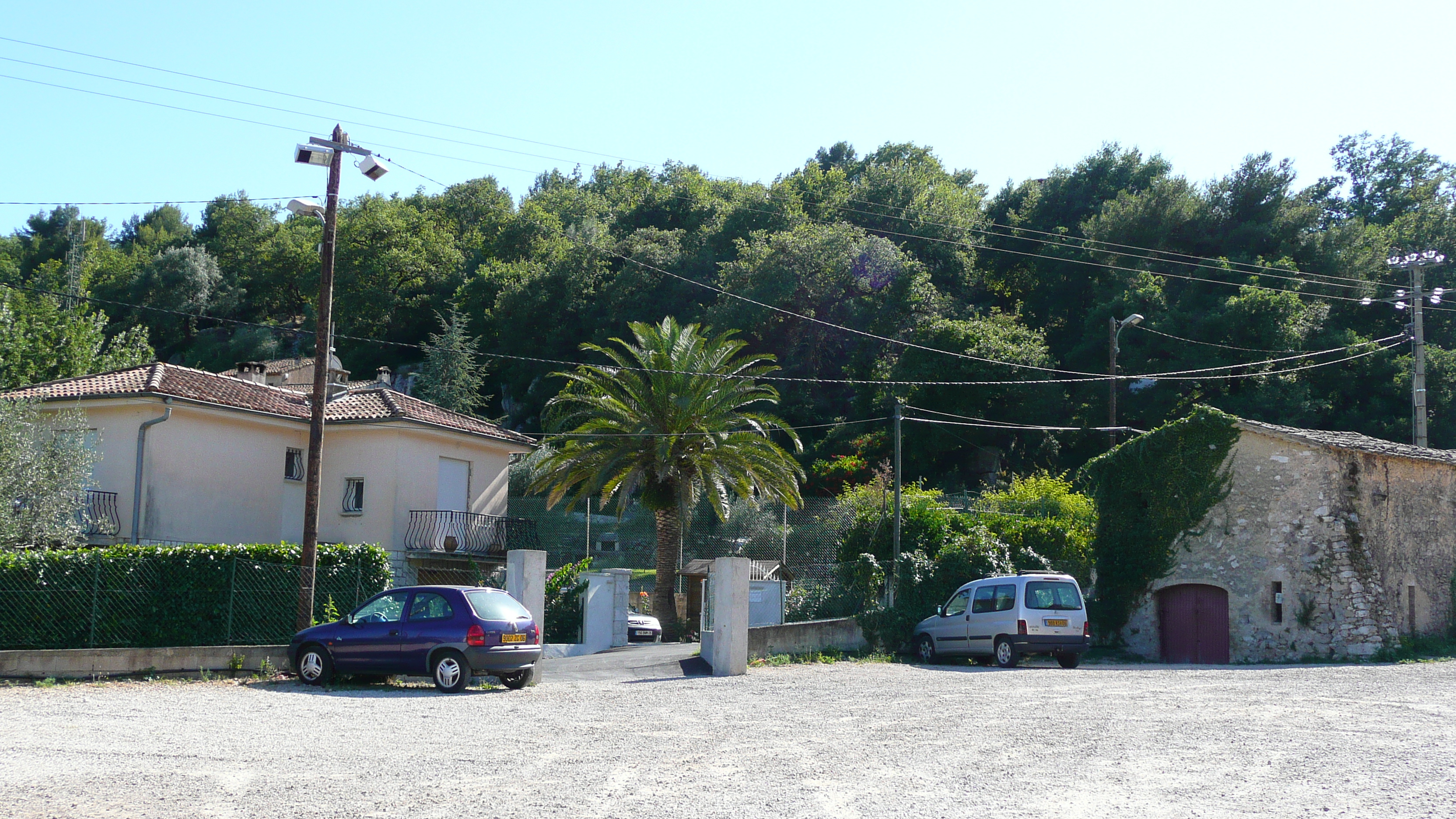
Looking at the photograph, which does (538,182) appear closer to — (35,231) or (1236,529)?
(35,231)

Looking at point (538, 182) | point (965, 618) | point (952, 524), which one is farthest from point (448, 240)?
point (965, 618)

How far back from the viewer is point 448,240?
67125 mm

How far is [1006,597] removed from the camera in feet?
71.1

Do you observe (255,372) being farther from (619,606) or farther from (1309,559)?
(1309,559)

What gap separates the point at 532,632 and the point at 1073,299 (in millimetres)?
39299

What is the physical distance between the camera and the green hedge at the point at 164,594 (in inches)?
635

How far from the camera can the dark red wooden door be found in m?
24.6

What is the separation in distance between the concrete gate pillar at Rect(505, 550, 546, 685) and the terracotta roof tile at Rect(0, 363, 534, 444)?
29.2ft

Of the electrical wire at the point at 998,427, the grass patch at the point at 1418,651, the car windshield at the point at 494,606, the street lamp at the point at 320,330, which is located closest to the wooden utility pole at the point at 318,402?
the street lamp at the point at 320,330

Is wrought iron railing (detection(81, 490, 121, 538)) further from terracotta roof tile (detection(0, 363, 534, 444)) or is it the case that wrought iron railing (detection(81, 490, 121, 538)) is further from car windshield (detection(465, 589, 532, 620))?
car windshield (detection(465, 589, 532, 620))

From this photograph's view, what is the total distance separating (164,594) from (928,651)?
568 inches

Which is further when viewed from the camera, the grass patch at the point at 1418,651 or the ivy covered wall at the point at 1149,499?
the ivy covered wall at the point at 1149,499

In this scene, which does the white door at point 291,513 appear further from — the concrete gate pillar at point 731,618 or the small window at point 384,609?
the concrete gate pillar at point 731,618

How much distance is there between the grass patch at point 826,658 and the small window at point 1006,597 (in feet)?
8.29
